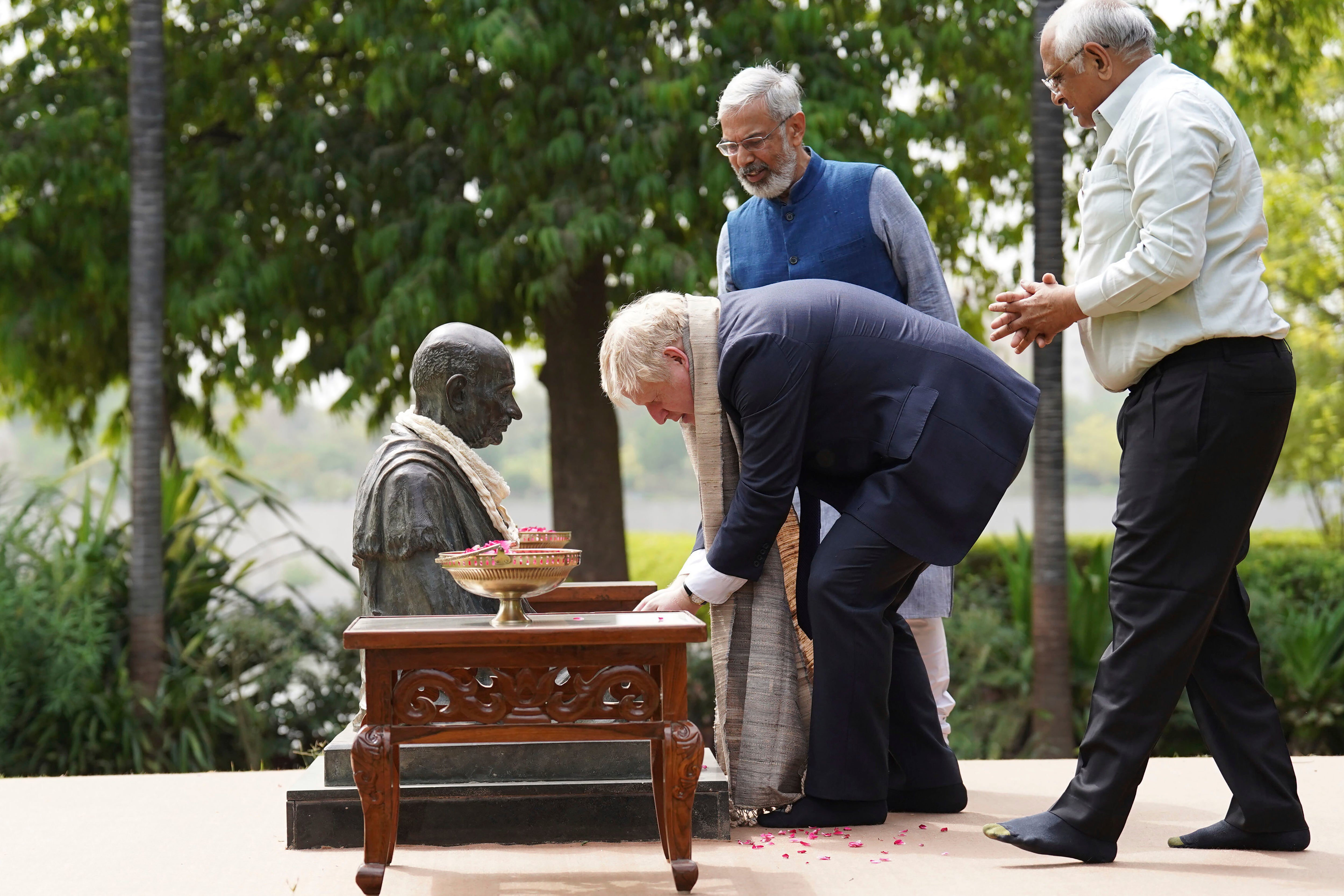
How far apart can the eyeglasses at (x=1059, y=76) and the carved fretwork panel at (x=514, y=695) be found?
62.4 inches

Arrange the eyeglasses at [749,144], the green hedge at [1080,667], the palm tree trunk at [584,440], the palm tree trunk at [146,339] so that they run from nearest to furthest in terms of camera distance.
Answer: the eyeglasses at [749,144] → the palm tree trunk at [146,339] → the green hedge at [1080,667] → the palm tree trunk at [584,440]

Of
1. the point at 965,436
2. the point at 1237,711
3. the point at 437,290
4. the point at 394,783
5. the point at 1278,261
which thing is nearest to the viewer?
the point at 394,783

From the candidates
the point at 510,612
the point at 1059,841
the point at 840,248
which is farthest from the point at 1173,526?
the point at 510,612

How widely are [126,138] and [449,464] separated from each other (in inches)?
167

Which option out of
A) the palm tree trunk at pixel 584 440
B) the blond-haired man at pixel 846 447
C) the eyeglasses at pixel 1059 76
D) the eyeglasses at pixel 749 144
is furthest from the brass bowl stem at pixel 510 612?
the palm tree trunk at pixel 584 440

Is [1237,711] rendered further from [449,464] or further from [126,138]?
[126,138]

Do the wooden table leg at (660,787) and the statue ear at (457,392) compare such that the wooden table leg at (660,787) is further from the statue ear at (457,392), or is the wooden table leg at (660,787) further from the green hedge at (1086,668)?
the green hedge at (1086,668)

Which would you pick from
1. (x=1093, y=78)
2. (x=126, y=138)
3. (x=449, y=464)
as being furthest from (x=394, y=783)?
(x=126, y=138)

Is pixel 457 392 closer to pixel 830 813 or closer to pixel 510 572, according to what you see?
pixel 510 572

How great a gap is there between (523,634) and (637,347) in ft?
2.60

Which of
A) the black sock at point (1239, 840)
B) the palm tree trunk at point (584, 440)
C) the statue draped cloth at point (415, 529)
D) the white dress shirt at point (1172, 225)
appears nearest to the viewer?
the white dress shirt at point (1172, 225)

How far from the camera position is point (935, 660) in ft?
12.4

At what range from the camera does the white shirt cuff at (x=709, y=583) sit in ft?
10.2

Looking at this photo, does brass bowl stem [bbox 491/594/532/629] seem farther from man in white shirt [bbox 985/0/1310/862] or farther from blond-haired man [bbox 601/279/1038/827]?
man in white shirt [bbox 985/0/1310/862]
